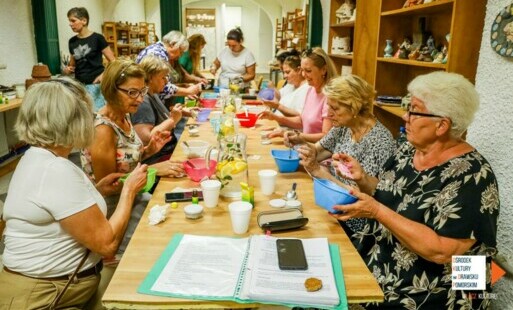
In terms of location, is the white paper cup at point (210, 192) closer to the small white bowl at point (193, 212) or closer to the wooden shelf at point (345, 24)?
the small white bowl at point (193, 212)

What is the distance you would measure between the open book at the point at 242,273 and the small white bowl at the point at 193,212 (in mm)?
151

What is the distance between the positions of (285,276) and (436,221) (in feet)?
1.80

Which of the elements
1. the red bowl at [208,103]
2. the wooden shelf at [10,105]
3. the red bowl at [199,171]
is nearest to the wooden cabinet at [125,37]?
the wooden shelf at [10,105]

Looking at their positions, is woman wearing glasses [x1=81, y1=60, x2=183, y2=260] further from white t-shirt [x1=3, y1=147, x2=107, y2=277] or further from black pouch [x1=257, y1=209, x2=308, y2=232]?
black pouch [x1=257, y1=209, x2=308, y2=232]

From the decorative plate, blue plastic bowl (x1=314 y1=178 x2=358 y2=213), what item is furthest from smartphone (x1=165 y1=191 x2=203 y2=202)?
the decorative plate

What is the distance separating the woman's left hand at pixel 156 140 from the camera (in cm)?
248

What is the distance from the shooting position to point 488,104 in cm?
162

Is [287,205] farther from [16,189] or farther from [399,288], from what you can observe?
[16,189]

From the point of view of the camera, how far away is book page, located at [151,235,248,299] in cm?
106

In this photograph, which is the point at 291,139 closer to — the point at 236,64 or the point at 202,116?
the point at 202,116

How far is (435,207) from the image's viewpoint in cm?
131

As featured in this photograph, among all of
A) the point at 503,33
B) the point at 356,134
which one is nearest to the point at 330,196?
the point at 356,134

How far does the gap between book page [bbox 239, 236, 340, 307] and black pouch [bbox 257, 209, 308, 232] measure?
0.07 meters

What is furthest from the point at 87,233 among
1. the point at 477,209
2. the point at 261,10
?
the point at 261,10
